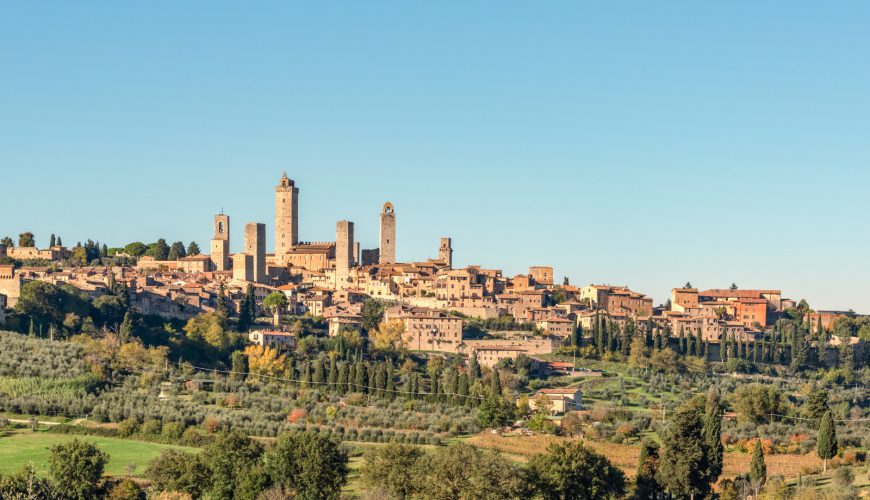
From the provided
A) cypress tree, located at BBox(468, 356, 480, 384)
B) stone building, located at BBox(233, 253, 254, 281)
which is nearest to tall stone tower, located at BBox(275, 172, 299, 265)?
stone building, located at BBox(233, 253, 254, 281)

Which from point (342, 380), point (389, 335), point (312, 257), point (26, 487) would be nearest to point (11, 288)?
point (389, 335)

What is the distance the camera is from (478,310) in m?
79.1

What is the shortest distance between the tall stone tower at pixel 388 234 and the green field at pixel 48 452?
52561mm

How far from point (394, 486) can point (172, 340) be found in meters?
30.5

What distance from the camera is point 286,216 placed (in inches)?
3812

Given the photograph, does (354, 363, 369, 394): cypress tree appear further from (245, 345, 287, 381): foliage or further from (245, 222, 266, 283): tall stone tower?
(245, 222, 266, 283): tall stone tower

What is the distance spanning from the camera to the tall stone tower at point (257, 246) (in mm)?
85438

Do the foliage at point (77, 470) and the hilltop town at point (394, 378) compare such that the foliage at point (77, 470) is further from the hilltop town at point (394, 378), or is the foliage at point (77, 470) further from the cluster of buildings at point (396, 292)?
the cluster of buildings at point (396, 292)

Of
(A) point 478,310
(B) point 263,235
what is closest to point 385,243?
(B) point 263,235

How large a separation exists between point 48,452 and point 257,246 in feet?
153

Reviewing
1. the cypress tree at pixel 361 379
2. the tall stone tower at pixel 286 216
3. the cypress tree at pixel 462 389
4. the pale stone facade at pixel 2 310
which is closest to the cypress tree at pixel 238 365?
the cypress tree at pixel 361 379

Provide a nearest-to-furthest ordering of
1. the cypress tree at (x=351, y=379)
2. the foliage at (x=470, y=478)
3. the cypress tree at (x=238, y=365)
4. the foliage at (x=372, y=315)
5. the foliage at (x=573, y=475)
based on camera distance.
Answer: the foliage at (x=470, y=478) < the foliage at (x=573, y=475) < the cypress tree at (x=351, y=379) < the cypress tree at (x=238, y=365) < the foliage at (x=372, y=315)

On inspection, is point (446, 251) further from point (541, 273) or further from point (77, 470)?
point (77, 470)

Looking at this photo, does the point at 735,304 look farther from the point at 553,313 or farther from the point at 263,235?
the point at 263,235
